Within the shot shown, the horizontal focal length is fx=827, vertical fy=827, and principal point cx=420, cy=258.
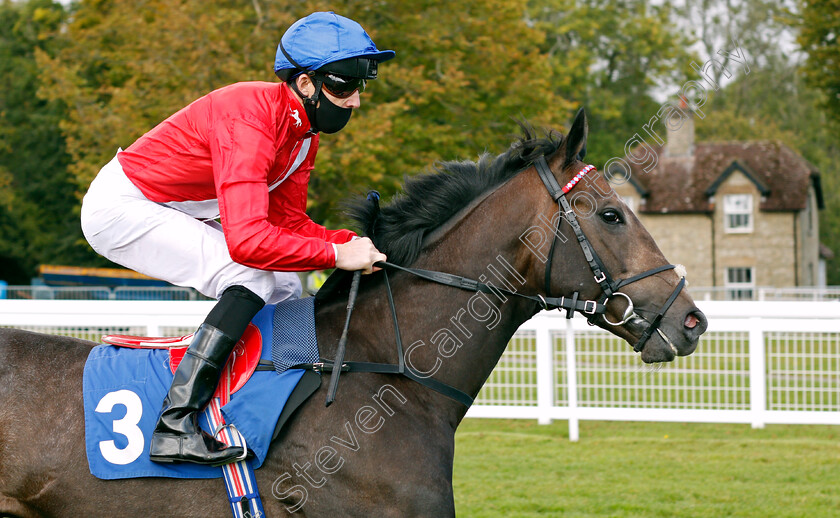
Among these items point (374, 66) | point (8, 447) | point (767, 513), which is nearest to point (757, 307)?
point (767, 513)

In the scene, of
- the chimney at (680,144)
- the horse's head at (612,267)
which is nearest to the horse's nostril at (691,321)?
the horse's head at (612,267)

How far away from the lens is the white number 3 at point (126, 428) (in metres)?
2.80

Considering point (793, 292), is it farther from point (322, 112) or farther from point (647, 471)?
point (322, 112)

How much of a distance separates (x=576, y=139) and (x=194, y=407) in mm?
1623

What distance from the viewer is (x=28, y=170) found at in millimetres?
29156

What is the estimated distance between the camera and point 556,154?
3.06 m

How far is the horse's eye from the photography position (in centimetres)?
293

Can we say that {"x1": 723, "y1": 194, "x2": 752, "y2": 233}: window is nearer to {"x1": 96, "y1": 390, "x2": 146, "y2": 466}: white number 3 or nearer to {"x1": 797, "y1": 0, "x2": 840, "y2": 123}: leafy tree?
{"x1": 797, "y1": 0, "x2": 840, "y2": 123}: leafy tree

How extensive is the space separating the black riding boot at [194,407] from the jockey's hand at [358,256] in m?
0.45

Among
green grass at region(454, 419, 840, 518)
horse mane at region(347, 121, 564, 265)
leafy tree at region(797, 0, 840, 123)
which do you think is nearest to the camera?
horse mane at region(347, 121, 564, 265)

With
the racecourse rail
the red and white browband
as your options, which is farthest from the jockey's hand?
the racecourse rail

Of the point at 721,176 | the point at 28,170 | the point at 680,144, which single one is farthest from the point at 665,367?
the point at 680,144

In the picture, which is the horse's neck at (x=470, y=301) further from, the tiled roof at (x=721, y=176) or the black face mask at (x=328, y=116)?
the tiled roof at (x=721, y=176)

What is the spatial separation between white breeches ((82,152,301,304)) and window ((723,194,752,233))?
35552mm
